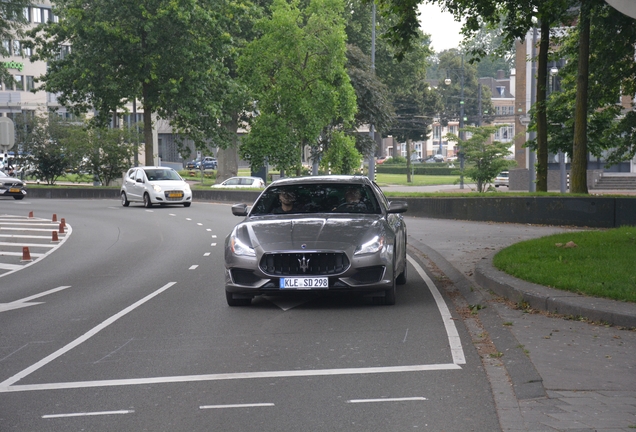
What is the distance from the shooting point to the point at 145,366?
25.8ft

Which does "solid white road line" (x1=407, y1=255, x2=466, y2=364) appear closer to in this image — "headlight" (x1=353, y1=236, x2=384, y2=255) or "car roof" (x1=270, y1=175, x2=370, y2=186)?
"headlight" (x1=353, y1=236, x2=384, y2=255)

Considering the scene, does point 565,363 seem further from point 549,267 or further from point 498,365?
point 549,267

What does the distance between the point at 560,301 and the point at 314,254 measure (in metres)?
2.69

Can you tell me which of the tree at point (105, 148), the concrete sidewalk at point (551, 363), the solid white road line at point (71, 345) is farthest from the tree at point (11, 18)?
the concrete sidewalk at point (551, 363)

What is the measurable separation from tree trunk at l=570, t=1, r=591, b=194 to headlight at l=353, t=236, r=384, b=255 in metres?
15.4

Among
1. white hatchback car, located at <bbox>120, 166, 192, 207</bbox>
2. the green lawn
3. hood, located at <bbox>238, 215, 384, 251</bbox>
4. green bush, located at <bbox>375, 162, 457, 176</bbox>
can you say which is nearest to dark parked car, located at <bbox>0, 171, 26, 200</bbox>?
white hatchback car, located at <bbox>120, 166, 192, 207</bbox>

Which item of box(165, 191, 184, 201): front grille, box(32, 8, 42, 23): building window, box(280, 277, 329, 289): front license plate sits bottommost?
box(165, 191, 184, 201): front grille

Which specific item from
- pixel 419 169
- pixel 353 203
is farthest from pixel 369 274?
pixel 419 169

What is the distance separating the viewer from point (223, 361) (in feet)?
26.3

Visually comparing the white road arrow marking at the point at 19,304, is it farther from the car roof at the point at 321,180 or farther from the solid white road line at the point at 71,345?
the car roof at the point at 321,180

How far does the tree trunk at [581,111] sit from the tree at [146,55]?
2481cm

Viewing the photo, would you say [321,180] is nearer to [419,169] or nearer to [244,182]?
[244,182]

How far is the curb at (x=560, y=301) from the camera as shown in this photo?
9.22m

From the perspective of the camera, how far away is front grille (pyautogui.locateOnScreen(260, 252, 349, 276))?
10.6 meters
